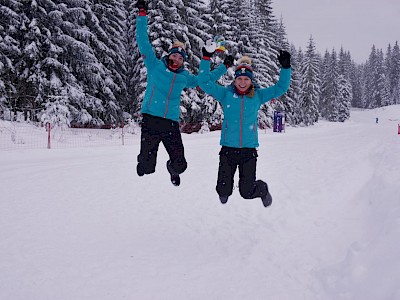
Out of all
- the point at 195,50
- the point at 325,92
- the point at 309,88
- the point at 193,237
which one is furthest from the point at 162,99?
the point at 325,92

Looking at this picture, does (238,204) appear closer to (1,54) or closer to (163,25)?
(163,25)

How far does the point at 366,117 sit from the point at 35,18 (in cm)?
7291

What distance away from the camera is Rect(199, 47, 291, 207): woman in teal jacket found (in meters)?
4.71

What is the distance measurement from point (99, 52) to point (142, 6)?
820 inches

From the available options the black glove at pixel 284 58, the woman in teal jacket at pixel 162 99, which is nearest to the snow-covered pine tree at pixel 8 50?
the woman in teal jacket at pixel 162 99

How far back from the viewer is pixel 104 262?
497cm

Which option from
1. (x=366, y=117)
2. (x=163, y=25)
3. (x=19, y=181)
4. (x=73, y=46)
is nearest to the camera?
(x=19, y=181)

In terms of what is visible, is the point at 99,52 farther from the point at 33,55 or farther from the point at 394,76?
the point at 394,76

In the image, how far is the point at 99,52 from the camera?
77.7 ft

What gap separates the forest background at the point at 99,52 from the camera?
18.6 metres

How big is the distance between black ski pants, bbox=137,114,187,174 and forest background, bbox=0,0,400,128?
9.84 m

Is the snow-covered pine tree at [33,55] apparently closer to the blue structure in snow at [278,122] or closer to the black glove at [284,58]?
the black glove at [284,58]

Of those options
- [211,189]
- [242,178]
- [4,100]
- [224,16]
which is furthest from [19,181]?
[224,16]

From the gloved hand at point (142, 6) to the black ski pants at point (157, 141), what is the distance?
1418 millimetres
